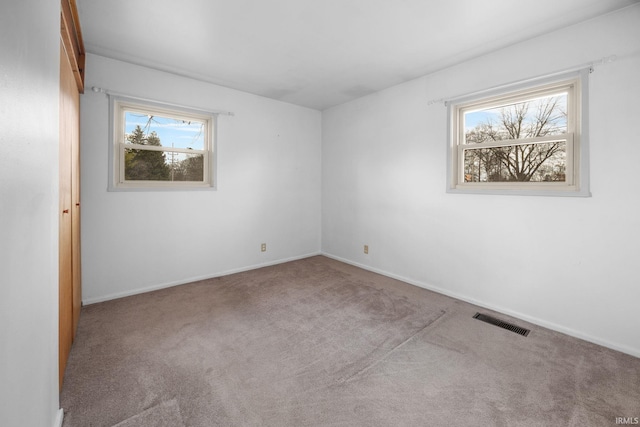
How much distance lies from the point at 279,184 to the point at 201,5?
2.61 meters

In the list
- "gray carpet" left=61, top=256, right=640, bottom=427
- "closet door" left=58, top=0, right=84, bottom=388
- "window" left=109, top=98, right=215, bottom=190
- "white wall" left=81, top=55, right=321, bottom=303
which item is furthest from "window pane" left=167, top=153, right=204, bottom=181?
"gray carpet" left=61, top=256, right=640, bottom=427

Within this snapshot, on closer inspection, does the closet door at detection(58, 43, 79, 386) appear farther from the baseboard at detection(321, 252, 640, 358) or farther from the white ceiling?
the baseboard at detection(321, 252, 640, 358)

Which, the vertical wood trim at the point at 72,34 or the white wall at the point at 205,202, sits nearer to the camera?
the vertical wood trim at the point at 72,34

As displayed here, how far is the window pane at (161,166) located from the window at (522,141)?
3235 mm

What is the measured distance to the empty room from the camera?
148 cm

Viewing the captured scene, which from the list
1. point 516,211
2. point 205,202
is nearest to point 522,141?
point 516,211

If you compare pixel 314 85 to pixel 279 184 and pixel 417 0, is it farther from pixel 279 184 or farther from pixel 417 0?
pixel 417 0

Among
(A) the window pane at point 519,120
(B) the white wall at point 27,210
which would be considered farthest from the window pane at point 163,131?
(A) the window pane at point 519,120

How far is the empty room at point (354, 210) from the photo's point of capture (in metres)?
1.48

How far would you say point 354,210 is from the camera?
4.39 m

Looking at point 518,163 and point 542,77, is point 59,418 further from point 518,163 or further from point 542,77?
point 542,77

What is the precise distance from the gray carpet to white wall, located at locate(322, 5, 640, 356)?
290 millimetres

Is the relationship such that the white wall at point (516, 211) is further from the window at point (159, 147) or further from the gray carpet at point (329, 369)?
the window at point (159, 147)

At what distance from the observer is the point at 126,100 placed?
3.09 metres
